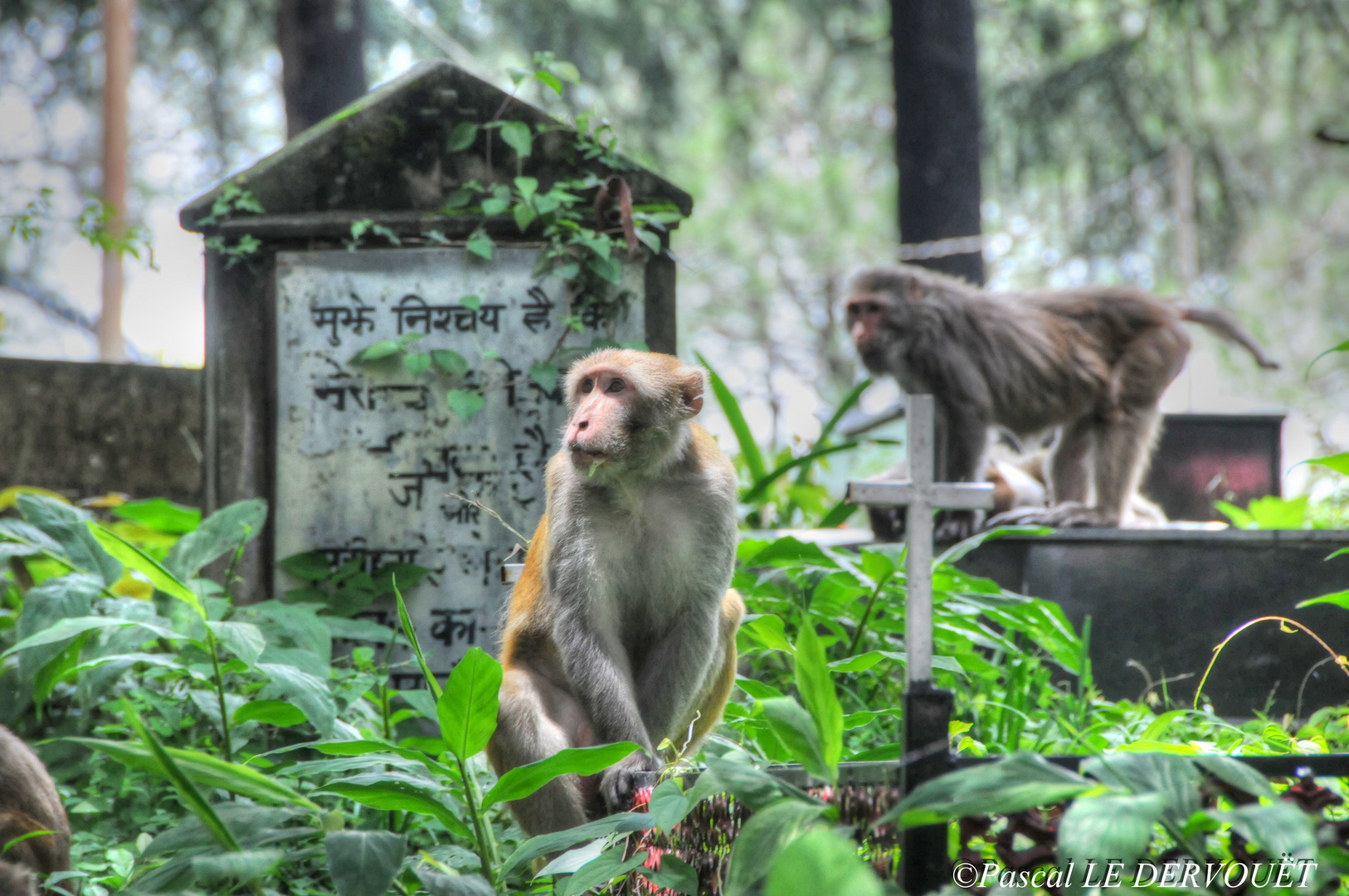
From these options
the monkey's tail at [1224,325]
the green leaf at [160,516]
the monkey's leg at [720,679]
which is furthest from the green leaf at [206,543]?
the monkey's tail at [1224,325]

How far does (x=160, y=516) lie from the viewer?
15.6 feet

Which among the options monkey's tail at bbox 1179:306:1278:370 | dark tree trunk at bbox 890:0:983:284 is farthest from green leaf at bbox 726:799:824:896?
dark tree trunk at bbox 890:0:983:284

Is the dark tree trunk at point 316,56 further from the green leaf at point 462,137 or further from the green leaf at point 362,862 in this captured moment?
the green leaf at point 362,862

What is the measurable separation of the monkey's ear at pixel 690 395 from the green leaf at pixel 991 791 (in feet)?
5.17

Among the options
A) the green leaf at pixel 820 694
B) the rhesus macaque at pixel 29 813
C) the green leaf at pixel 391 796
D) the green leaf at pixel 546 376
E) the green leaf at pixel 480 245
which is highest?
the green leaf at pixel 480 245

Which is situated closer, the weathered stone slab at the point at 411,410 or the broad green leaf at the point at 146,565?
the broad green leaf at the point at 146,565

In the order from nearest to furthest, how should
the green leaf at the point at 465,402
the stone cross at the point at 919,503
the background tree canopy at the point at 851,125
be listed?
the stone cross at the point at 919,503
the green leaf at the point at 465,402
the background tree canopy at the point at 851,125

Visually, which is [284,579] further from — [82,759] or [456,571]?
[82,759]

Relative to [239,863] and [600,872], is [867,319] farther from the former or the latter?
[239,863]

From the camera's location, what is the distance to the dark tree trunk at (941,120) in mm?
7434

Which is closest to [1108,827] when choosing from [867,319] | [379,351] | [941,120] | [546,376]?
[546,376]

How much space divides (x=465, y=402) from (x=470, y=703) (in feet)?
8.10

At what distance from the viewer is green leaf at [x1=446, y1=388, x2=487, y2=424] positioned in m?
4.43

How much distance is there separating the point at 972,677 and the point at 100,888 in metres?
2.92
